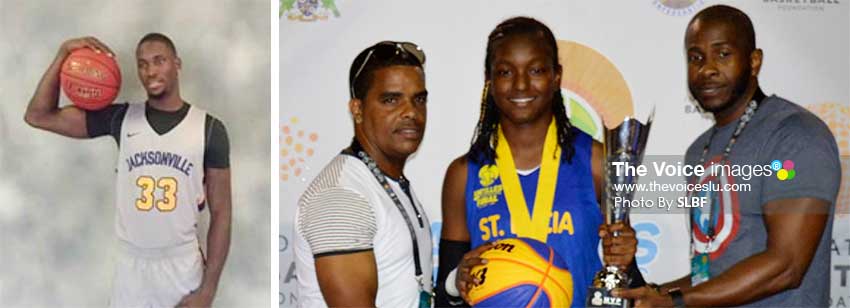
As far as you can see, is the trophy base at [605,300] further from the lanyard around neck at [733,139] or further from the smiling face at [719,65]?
the smiling face at [719,65]

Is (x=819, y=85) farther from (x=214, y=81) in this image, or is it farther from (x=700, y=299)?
(x=214, y=81)

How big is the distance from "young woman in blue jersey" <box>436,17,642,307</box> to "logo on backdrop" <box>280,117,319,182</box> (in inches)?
17.4

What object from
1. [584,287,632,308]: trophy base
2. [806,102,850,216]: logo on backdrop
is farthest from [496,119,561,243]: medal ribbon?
[806,102,850,216]: logo on backdrop

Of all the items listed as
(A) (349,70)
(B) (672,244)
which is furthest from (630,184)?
(A) (349,70)

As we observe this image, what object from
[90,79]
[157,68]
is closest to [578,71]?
[157,68]

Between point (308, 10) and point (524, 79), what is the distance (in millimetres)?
713

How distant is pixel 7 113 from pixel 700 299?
2324 millimetres

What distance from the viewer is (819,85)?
122 inches

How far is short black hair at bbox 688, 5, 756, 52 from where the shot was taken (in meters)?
3.10

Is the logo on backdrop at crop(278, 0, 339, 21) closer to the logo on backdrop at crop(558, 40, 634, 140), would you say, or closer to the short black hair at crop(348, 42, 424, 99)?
the short black hair at crop(348, 42, 424, 99)

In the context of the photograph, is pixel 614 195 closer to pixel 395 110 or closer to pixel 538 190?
pixel 538 190

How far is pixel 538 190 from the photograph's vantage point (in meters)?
3.09

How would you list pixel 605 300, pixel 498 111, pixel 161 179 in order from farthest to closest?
pixel 161 179
pixel 498 111
pixel 605 300

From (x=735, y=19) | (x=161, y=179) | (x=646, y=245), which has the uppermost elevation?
(x=735, y=19)
